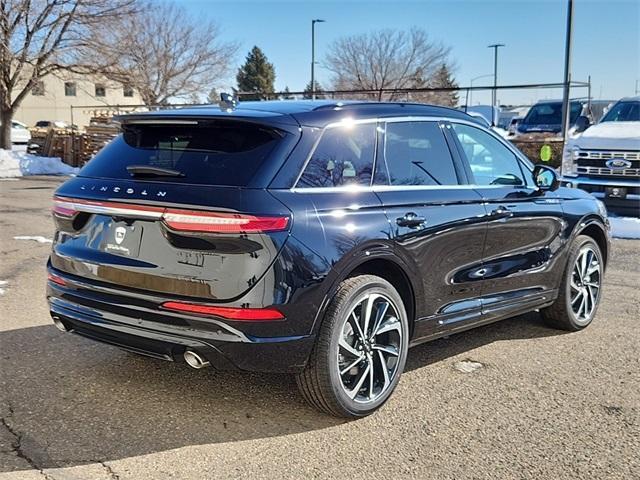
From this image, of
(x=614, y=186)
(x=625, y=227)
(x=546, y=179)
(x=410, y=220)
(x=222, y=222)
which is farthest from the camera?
(x=614, y=186)

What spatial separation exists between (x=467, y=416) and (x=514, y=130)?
861 inches

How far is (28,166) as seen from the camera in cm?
2178

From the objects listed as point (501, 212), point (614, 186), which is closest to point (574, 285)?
point (501, 212)

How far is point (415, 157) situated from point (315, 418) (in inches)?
68.7

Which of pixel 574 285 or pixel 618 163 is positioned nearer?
pixel 574 285

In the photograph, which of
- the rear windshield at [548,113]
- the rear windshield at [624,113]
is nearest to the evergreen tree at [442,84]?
the rear windshield at [548,113]

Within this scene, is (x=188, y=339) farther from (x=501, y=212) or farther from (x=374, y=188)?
(x=501, y=212)

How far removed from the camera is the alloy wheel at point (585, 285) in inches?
219

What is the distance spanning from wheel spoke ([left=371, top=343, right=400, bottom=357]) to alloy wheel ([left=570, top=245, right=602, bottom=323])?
2.25 metres

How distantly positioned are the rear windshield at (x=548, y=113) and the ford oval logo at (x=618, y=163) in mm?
11544

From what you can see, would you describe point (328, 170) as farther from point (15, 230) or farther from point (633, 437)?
point (15, 230)

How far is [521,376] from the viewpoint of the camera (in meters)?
4.43

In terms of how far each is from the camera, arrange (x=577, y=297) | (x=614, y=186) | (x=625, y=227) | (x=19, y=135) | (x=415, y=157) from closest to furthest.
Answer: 1. (x=415, y=157)
2. (x=577, y=297)
3. (x=625, y=227)
4. (x=614, y=186)
5. (x=19, y=135)

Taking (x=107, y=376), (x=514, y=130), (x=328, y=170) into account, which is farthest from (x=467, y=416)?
(x=514, y=130)
